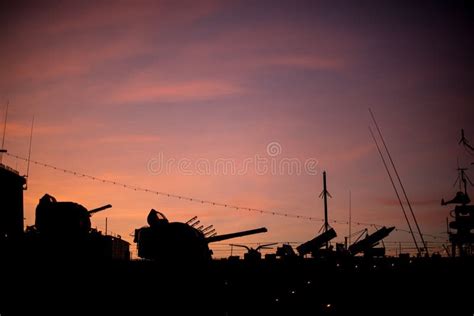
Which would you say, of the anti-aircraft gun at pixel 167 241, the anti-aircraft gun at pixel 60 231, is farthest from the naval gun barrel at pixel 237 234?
the anti-aircraft gun at pixel 60 231

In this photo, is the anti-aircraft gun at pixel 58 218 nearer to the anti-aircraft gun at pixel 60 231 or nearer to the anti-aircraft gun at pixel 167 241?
the anti-aircraft gun at pixel 60 231

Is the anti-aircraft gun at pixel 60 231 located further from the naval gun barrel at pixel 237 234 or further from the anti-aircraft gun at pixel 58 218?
the naval gun barrel at pixel 237 234

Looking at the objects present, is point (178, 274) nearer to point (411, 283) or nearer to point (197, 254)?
point (197, 254)

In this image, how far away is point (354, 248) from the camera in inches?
1617

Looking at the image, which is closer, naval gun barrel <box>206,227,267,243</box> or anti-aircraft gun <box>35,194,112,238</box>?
anti-aircraft gun <box>35,194,112,238</box>

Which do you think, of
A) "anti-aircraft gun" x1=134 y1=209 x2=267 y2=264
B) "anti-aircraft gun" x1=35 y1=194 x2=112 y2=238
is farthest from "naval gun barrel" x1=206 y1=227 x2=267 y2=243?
"anti-aircraft gun" x1=35 y1=194 x2=112 y2=238

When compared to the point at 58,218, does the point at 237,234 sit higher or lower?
lower

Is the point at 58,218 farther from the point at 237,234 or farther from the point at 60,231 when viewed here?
the point at 237,234

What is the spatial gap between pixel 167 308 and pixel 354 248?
16874mm

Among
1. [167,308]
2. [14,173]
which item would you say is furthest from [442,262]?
[14,173]

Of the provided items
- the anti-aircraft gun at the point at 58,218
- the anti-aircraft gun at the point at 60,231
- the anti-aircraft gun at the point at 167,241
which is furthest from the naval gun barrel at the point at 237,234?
the anti-aircraft gun at the point at 58,218

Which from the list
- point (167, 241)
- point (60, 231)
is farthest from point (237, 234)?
point (60, 231)

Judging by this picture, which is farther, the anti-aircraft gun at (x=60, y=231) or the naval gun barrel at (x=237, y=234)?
the naval gun barrel at (x=237, y=234)

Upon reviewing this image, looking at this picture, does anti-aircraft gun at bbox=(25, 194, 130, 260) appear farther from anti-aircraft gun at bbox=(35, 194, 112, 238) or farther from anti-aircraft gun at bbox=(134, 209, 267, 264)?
anti-aircraft gun at bbox=(134, 209, 267, 264)
